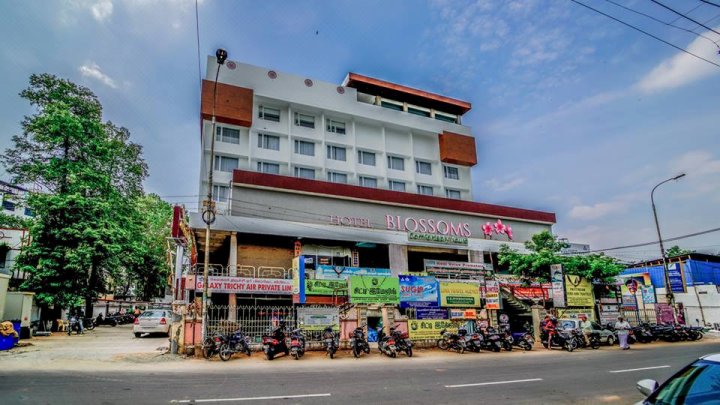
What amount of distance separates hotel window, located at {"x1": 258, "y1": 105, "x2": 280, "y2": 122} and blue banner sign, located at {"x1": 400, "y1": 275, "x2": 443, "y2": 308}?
1979cm

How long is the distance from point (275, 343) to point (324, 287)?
28.6ft

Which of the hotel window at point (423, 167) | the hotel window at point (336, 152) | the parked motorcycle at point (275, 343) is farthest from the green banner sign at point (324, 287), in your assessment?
the hotel window at point (423, 167)

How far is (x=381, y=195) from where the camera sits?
32.9 meters

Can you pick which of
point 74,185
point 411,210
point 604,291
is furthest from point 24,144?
point 604,291

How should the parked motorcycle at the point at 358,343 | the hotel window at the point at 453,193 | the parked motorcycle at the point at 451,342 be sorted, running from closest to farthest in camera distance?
the parked motorcycle at the point at 358,343
the parked motorcycle at the point at 451,342
the hotel window at the point at 453,193

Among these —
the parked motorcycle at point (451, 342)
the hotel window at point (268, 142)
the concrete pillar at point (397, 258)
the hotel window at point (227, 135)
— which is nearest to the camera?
the parked motorcycle at point (451, 342)

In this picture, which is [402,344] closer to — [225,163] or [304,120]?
[225,163]

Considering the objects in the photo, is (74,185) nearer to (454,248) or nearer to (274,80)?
(274,80)

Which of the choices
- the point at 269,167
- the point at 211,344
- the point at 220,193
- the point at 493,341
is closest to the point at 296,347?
the point at 211,344

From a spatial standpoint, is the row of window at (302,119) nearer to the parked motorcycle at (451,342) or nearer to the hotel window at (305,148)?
the hotel window at (305,148)

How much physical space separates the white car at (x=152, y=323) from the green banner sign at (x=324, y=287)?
8.08 meters

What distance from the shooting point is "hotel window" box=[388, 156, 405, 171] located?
41062 millimetres

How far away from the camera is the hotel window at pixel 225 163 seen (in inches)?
1304

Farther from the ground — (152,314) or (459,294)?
(459,294)
